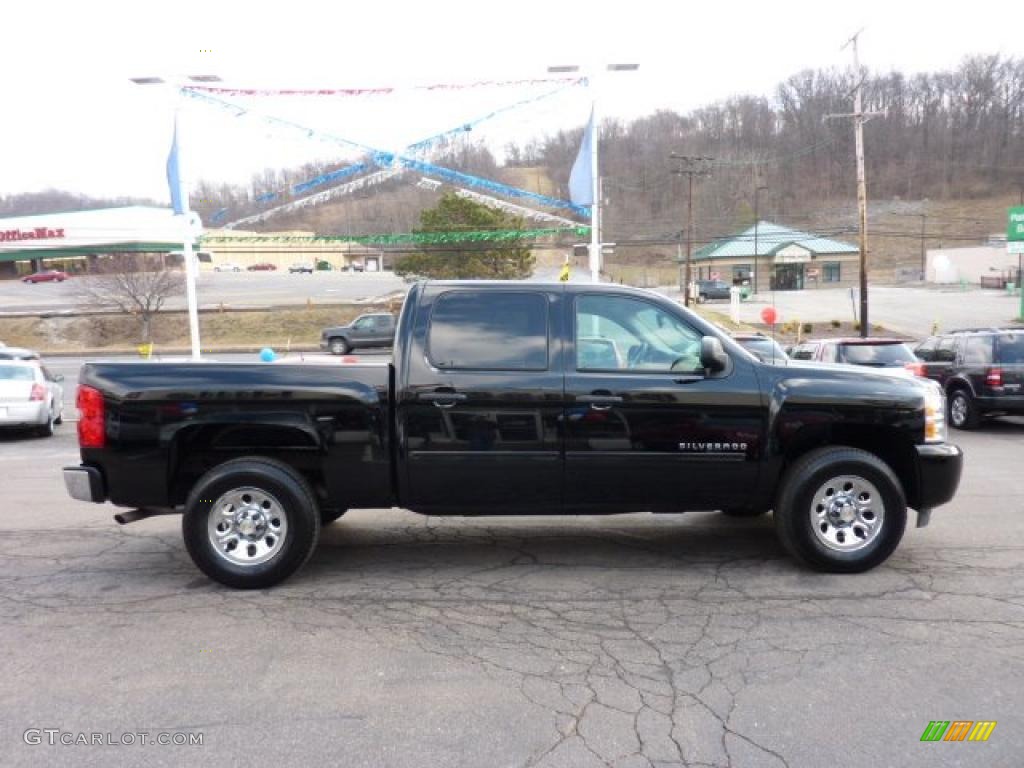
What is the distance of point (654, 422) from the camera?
200 inches

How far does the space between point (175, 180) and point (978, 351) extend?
16.6 meters

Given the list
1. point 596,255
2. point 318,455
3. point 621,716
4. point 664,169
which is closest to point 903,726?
point 621,716

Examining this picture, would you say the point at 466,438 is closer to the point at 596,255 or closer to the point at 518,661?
the point at 518,661

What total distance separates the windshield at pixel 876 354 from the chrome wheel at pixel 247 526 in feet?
34.2

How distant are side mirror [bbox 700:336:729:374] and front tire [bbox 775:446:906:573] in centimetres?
88

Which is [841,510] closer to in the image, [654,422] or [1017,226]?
[654,422]

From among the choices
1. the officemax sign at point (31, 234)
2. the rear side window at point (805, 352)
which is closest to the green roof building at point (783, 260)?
the officemax sign at point (31, 234)

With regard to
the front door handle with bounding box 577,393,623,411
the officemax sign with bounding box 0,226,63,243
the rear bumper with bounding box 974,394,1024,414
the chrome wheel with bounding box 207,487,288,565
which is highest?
the officemax sign with bounding box 0,226,63,243

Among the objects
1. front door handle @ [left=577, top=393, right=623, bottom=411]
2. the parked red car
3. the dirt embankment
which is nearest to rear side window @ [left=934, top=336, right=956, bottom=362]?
front door handle @ [left=577, top=393, right=623, bottom=411]

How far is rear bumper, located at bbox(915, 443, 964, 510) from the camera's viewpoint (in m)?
5.25

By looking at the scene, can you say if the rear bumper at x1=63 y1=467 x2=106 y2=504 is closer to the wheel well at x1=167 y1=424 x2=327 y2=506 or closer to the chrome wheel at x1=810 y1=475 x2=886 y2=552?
the wheel well at x1=167 y1=424 x2=327 y2=506

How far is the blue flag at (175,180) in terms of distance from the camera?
1773cm

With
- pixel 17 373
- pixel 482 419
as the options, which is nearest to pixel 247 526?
pixel 482 419

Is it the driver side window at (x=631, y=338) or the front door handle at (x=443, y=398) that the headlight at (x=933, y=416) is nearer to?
the driver side window at (x=631, y=338)
